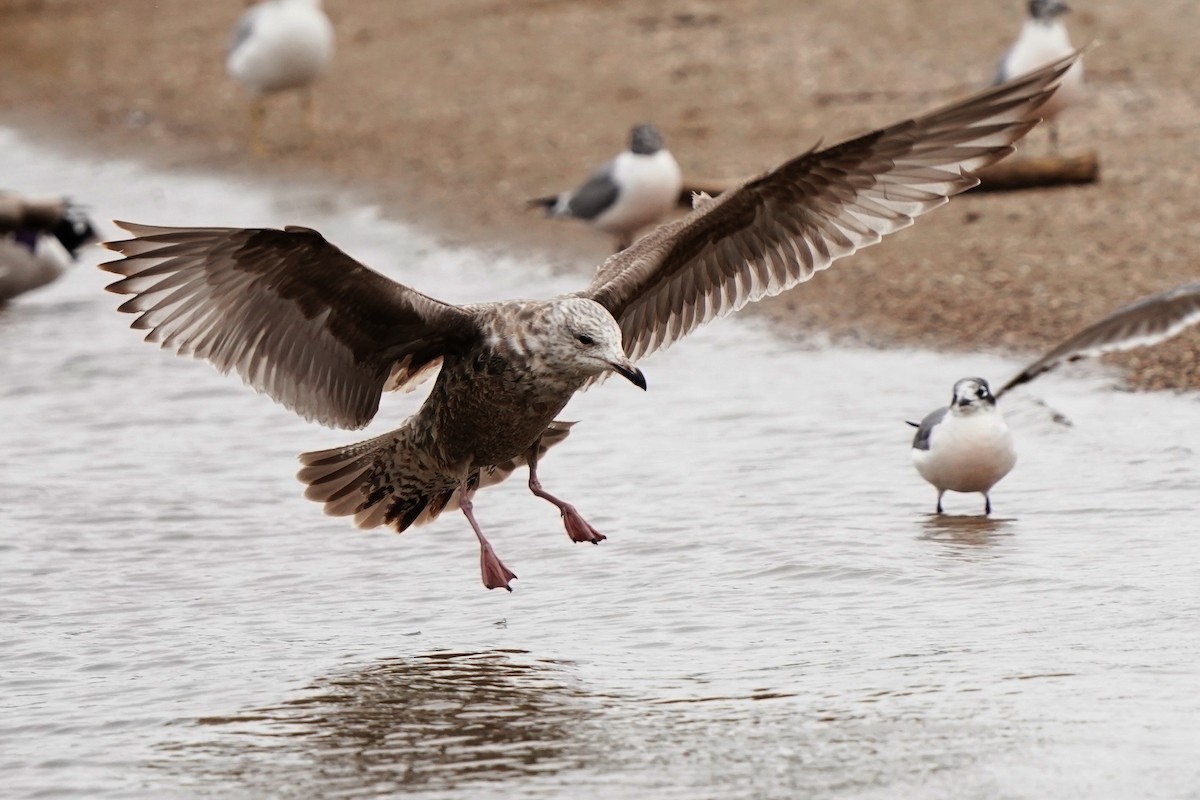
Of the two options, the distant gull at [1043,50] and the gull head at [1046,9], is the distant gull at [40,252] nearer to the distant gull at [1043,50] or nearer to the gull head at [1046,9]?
the distant gull at [1043,50]

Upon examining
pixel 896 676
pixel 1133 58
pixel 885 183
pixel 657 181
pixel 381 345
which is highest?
pixel 1133 58

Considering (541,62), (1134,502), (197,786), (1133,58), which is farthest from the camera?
(541,62)

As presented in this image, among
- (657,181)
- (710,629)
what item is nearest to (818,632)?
(710,629)

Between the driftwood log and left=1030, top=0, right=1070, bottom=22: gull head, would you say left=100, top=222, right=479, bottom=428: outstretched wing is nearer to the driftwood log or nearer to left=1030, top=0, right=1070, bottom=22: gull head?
the driftwood log

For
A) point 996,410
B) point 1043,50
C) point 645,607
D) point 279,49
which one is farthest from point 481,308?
point 279,49

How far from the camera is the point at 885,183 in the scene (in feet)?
21.8

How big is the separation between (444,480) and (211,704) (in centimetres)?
150

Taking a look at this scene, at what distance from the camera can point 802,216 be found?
687 cm

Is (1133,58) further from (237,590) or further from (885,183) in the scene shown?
(237,590)

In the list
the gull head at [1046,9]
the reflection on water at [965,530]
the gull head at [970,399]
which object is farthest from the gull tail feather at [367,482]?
the gull head at [1046,9]

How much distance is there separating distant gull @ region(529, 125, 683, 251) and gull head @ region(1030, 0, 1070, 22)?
3.23 m

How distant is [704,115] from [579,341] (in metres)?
9.86

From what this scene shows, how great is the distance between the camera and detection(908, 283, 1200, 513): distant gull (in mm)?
7047

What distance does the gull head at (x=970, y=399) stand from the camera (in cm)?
734
